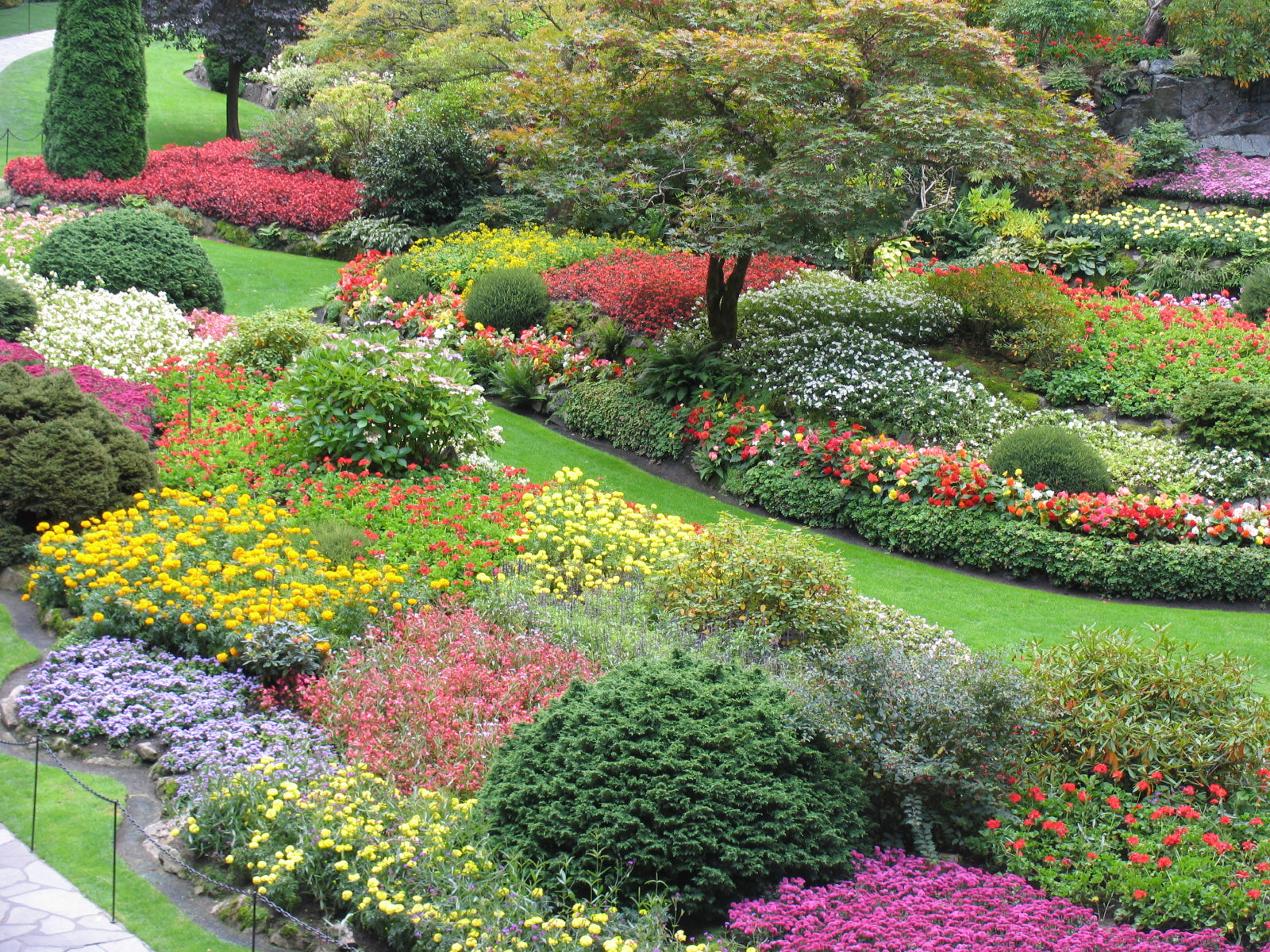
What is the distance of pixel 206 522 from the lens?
791 cm

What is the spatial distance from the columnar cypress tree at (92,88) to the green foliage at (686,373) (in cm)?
1356

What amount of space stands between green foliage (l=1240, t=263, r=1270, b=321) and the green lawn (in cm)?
2404

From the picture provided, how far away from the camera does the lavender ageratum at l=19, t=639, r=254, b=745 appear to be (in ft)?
20.0

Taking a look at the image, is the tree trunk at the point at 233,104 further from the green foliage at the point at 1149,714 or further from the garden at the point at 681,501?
the green foliage at the point at 1149,714

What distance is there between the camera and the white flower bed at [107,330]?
11836 millimetres

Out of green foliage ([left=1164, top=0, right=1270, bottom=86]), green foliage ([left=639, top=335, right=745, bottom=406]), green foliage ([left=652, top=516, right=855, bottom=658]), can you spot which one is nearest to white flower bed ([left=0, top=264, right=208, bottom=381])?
green foliage ([left=639, top=335, right=745, bottom=406])

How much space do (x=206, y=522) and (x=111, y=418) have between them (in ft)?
5.85

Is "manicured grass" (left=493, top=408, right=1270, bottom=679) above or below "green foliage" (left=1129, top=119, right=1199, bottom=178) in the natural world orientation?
below

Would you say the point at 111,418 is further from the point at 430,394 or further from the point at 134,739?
the point at 134,739

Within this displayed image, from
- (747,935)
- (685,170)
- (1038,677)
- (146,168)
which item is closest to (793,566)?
(1038,677)

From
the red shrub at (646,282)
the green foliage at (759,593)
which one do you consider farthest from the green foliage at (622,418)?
the green foliage at (759,593)

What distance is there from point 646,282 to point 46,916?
36.6ft

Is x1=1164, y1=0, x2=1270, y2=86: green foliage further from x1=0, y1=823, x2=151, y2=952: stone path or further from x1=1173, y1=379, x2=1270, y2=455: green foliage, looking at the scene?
x1=0, y1=823, x2=151, y2=952: stone path

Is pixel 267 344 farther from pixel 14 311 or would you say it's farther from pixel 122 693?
pixel 122 693
